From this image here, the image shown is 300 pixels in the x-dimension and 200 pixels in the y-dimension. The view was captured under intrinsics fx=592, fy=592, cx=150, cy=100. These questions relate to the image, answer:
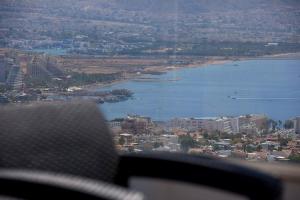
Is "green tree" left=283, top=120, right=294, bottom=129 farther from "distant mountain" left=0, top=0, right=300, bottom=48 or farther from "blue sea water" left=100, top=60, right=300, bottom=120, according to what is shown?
"distant mountain" left=0, top=0, right=300, bottom=48

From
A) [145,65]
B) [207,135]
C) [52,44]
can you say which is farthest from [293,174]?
[52,44]

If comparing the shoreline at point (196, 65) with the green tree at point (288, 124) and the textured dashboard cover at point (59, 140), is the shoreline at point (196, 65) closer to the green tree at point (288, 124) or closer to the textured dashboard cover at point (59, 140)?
the green tree at point (288, 124)

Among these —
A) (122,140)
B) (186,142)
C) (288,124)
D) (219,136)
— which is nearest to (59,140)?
(122,140)

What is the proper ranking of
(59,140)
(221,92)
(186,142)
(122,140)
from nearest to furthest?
1. (59,140)
2. (122,140)
3. (186,142)
4. (221,92)

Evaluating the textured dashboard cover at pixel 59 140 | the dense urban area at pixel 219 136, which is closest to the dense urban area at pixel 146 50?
the dense urban area at pixel 219 136

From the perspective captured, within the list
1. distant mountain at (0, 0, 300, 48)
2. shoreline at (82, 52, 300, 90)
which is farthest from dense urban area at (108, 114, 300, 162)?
distant mountain at (0, 0, 300, 48)

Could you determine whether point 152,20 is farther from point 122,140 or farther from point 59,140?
point 59,140
